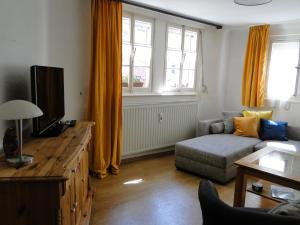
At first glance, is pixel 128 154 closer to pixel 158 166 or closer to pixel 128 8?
pixel 158 166

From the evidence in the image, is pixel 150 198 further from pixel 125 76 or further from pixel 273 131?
pixel 273 131

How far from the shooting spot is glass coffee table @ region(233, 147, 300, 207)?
214 centimetres

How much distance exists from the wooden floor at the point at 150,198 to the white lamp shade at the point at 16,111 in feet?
4.50

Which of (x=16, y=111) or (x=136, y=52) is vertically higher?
(x=136, y=52)

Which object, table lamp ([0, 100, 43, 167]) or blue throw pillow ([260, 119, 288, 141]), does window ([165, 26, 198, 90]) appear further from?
table lamp ([0, 100, 43, 167])

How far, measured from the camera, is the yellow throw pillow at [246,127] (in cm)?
396

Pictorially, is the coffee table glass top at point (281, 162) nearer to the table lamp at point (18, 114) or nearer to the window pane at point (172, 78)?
the window pane at point (172, 78)

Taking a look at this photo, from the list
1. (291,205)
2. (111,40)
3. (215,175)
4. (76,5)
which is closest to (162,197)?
(215,175)

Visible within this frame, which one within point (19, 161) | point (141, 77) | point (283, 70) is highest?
point (283, 70)

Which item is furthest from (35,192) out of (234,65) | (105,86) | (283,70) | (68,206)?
(234,65)

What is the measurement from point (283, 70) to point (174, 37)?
189 centimetres

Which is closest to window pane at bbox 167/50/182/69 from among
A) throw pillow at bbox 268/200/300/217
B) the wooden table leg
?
the wooden table leg

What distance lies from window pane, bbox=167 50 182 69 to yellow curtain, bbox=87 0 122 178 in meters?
1.13

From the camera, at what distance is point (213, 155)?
314 centimetres
